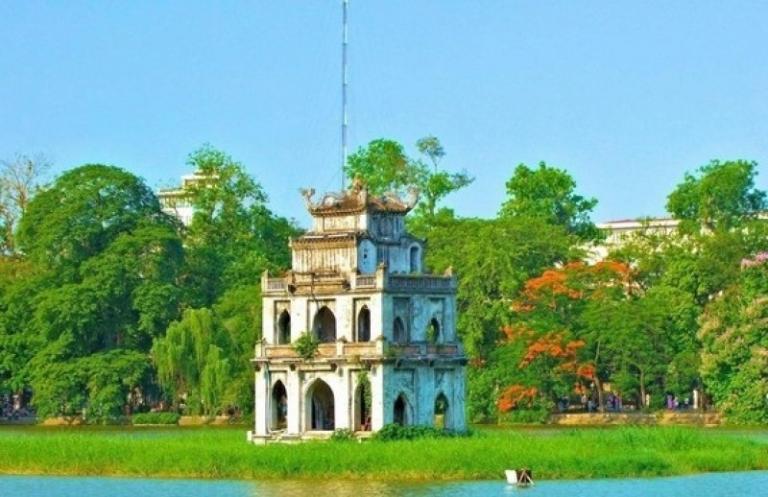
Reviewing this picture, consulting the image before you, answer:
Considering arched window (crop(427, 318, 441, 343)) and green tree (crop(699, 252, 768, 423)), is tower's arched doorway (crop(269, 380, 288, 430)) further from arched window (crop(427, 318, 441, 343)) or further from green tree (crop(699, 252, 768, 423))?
green tree (crop(699, 252, 768, 423))

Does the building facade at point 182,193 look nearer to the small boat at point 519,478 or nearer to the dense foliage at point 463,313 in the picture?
the dense foliage at point 463,313

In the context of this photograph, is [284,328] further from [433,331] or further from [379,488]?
[379,488]

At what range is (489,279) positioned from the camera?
8994 cm

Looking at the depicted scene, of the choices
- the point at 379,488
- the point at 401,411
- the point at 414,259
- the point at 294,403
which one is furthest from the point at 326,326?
the point at 379,488

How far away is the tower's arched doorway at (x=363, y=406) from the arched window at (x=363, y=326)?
1301 mm

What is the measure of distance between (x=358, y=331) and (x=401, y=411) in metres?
2.38

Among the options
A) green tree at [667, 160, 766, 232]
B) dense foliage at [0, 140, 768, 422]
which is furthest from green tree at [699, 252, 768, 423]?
green tree at [667, 160, 766, 232]

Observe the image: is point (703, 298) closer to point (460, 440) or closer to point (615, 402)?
point (615, 402)

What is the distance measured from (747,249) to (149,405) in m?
24.1

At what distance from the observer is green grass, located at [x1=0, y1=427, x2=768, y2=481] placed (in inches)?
2073

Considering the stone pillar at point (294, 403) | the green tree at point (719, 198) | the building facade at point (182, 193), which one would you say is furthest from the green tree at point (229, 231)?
the stone pillar at point (294, 403)

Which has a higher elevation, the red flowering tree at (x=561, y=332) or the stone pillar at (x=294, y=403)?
the red flowering tree at (x=561, y=332)

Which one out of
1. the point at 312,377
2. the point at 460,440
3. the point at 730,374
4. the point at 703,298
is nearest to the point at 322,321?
the point at 312,377

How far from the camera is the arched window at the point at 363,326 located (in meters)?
59.9
